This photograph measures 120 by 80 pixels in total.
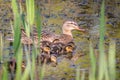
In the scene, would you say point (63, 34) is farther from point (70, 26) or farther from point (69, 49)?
point (69, 49)

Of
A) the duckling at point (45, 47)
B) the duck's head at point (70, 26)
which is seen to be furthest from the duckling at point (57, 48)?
the duck's head at point (70, 26)

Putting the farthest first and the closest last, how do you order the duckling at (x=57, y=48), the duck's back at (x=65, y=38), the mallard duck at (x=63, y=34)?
the duck's back at (x=65, y=38)
the mallard duck at (x=63, y=34)
the duckling at (x=57, y=48)

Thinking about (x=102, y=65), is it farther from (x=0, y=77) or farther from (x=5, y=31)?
(x=5, y=31)

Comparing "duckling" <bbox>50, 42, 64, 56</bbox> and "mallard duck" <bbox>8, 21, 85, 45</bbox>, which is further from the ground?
"mallard duck" <bbox>8, 21, 85, 45</bbox>

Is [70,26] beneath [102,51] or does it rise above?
beneath

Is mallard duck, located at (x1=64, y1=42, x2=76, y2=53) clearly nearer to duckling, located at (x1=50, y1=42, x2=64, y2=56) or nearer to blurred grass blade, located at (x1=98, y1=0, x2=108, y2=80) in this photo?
duckling, located at (x1=50, y1=42, x2=64, y2=56)

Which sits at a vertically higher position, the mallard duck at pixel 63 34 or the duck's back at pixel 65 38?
the mallard duck at pixel 63 34

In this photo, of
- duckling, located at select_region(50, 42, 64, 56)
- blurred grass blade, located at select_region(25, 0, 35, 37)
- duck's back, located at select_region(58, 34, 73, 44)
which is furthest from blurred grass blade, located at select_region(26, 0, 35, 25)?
duck's back, located at select_region(58, 34, 73, 44)

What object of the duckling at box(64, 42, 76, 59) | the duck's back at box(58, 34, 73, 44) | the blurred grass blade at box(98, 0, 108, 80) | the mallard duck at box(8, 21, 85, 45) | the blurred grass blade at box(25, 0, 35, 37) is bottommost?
the duckling at box(64, 42, 76, 59)

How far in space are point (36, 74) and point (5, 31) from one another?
3.53m

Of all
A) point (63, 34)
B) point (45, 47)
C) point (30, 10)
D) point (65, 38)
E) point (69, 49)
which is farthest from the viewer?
point (63, 34)

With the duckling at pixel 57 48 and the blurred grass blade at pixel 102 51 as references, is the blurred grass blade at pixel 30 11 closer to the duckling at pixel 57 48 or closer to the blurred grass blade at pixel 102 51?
the blurred grass blade at pixel 102 51

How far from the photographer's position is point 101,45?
3504 millimetres

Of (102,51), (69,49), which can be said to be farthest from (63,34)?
(102,51)
